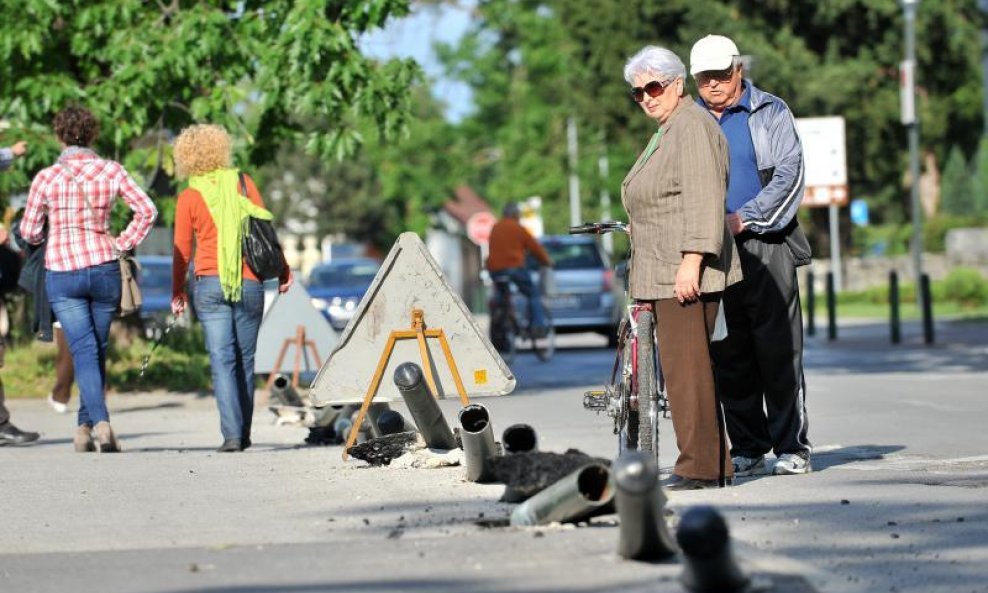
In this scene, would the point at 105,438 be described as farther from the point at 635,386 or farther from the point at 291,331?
the point at 635,386

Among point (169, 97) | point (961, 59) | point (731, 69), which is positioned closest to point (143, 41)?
point (169, 97)

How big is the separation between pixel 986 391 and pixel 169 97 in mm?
7473

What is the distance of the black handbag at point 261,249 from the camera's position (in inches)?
445

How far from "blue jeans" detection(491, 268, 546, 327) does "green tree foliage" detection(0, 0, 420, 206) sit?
20.1 ft

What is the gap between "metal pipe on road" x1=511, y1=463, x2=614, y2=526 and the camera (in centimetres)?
666

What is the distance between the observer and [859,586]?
572 cm

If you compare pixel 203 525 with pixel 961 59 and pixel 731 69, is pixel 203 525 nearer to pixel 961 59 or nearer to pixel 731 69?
pixel 731 69

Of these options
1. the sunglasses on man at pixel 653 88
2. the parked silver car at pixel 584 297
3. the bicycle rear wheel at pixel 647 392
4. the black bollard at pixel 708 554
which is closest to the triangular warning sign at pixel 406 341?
the bicycle rear wheel at pixel 647 392

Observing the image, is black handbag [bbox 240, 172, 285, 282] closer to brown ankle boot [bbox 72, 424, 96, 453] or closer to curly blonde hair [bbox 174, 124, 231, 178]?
curly blonde hair [bbox 174, 124, 231, 178]

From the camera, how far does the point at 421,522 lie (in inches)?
287

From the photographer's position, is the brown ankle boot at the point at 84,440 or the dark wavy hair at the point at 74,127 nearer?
the brown ankle boot at the point at 84,440

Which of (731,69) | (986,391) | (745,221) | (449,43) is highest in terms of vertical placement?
(449,43)

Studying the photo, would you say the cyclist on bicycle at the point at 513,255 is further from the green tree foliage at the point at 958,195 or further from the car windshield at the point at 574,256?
the green tree foliage at the point at 958,195

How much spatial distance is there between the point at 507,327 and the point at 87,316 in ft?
41.8
